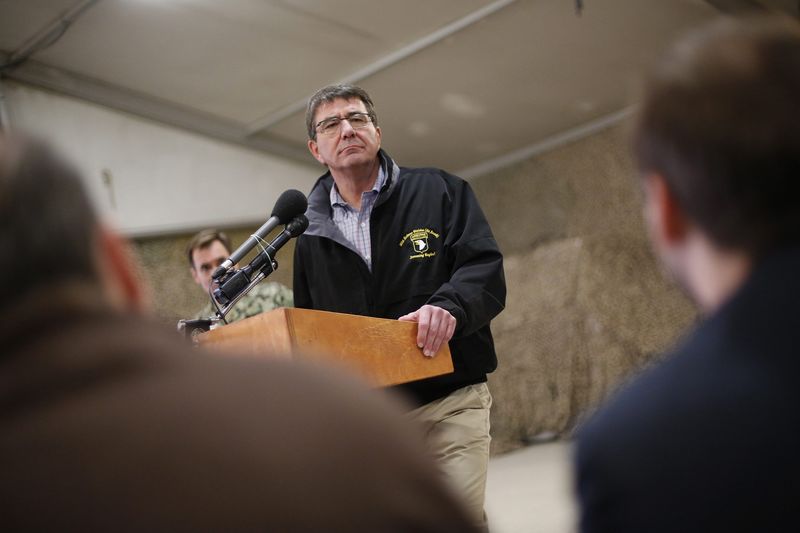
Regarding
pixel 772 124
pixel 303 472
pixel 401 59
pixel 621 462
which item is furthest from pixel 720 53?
pixel 401 59

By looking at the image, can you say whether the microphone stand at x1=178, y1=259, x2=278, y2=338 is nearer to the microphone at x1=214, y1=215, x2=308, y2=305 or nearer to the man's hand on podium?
the microphone at x1=214, y1=215, x2=308, y2=305

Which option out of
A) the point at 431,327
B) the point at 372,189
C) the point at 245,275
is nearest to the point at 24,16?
the point at 372,189

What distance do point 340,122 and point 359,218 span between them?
0.29m

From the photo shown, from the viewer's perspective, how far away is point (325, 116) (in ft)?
8.14

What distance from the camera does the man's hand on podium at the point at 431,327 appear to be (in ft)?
6.34

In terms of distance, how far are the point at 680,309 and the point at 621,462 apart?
245 inches

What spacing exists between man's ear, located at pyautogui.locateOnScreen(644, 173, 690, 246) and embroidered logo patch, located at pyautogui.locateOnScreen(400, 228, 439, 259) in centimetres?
150

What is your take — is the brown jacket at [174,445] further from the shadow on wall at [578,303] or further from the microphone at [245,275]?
the shadow on wall at [578,303]

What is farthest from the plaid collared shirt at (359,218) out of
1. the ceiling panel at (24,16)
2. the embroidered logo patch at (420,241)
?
the ceiling panel at (24,16)

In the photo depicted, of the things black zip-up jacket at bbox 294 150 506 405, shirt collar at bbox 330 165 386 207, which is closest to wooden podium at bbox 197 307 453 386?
black zip-up jacket at bbox 294 150 506 405

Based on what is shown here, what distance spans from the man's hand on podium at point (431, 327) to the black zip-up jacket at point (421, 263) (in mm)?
151

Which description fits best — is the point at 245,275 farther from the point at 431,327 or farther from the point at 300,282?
the point at 300,282

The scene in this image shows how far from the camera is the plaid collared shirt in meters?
2.40

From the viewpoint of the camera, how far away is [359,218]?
2436mm
